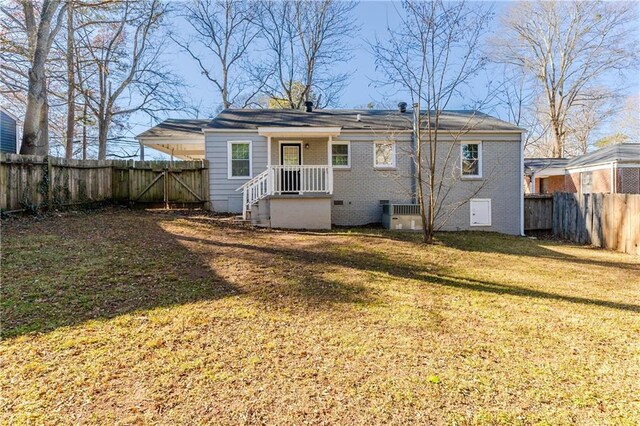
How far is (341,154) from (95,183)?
8880 millimetres

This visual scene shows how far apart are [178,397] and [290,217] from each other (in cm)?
866

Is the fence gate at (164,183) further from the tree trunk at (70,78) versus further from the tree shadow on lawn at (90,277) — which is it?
the tree shadow on lawn at (90,277)

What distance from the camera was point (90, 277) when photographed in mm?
4504

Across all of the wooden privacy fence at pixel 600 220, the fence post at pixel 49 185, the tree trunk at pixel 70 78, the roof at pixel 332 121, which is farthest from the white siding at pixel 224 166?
the wooden privacy fence at pixel 600 220

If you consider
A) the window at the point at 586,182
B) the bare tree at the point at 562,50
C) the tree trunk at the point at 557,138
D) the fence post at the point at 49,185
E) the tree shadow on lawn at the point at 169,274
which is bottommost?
the tree shadow on lawn at the point at 169,274

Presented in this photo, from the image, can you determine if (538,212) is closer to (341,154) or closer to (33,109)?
(341,154)

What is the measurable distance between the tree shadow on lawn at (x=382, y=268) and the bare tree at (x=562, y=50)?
24002mm

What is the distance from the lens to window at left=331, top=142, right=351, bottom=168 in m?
12.8

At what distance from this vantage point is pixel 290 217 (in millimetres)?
10867

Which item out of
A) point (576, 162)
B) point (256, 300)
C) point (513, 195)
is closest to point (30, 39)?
point (256, 300)

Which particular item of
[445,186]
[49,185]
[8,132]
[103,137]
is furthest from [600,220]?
[8,132]

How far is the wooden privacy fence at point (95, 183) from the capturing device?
788 cm

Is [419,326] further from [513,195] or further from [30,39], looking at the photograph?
[30,39]

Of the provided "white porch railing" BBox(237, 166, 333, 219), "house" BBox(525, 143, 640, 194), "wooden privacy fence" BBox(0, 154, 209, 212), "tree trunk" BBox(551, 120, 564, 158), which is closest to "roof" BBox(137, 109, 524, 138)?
"wooden privacy fence" BBox(0, 154, 209, 212)
